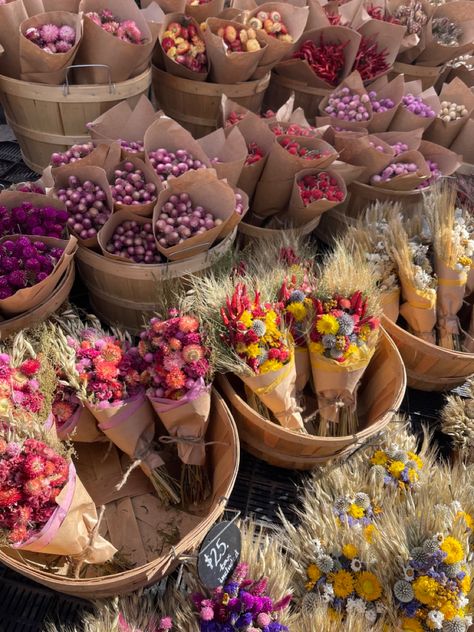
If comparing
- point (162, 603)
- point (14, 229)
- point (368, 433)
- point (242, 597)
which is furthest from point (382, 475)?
point (14, 229)

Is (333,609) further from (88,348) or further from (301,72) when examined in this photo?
(301,72)

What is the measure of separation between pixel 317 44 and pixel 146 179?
166cm

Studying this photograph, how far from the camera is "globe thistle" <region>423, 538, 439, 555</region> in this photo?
1351 mm

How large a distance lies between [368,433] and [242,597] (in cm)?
62

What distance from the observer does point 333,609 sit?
1.42 metres

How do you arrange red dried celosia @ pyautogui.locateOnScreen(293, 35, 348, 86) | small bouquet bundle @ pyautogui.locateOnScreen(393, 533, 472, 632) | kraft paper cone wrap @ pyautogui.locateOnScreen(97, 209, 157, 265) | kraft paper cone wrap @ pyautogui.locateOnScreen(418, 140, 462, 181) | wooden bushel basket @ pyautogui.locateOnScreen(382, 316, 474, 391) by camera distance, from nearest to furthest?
1. small bouquet bundle @ pyautogui.locateOnScreen(393, 533, 472, 632)
2. kraft paper cone wrap @ pyautogui.locateOnScreen(97, 209, 157, 265)
3. wooden bushel basket @ pyautogui.locateOnScreen(382, 316, 474, 391)
4. kraft paper cone wrap @ pyautogui.locateOnScreen(418, 140, 462, 181)
5. red dried celosia @ pyautogui.locateOnScreen(293, 35, 348, 86)

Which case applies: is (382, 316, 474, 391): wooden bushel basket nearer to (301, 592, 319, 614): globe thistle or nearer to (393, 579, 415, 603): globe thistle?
(393, 579, 415, 603): globe thistle

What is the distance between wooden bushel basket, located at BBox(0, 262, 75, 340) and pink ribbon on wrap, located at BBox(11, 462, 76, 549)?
0.56 m

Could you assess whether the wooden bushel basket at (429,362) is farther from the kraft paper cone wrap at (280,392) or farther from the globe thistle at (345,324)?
the kraft paper cone wrap at (280,392)

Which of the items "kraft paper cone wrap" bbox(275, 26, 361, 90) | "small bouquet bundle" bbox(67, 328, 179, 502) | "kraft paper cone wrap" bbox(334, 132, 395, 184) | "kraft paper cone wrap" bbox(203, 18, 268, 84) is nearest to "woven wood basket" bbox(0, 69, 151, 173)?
"kraft paper cone wrap" bbox(203, 18, 268, 84)

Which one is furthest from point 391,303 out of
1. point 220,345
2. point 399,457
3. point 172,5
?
point 172,5

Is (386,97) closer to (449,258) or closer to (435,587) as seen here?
(449,258)

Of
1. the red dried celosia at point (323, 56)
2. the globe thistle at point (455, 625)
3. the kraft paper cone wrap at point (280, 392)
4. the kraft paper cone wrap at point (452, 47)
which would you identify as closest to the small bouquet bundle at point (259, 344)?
the kraft paper cone wrap at point (280, 392)

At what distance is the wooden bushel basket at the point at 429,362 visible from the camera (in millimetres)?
1915
